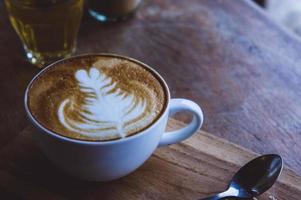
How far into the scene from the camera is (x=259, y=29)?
105 cm

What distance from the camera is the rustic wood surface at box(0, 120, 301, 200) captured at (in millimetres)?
644

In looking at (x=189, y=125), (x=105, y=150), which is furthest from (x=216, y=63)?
(x=105, y=150)

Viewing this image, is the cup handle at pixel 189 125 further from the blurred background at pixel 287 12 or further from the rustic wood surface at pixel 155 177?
the blurred background at pixel 287 12

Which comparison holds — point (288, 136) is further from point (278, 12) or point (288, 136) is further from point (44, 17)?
point (278, 12)

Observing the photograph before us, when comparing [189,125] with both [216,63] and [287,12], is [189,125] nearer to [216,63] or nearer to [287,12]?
[216,63]

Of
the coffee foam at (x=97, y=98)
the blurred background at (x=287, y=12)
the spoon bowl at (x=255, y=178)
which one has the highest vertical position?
the coffee foam at (x=97, y=98)

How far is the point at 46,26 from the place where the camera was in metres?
0.89

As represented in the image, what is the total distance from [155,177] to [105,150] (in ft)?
0.40

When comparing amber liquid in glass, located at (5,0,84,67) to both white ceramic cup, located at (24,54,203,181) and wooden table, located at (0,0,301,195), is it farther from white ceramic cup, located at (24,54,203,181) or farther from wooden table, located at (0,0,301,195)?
white ceramic cup, located at (24,54,203,181)

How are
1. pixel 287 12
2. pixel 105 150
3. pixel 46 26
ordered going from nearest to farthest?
pixel 105 150
pixel 46 26
pixel 287 12

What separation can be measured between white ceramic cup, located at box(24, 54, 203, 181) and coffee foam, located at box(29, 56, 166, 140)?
13mm

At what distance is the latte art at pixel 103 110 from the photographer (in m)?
0.60

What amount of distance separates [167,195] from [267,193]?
0.14m

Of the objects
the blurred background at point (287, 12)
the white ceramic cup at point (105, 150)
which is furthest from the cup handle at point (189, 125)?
the blurred background at point (287, 12)
